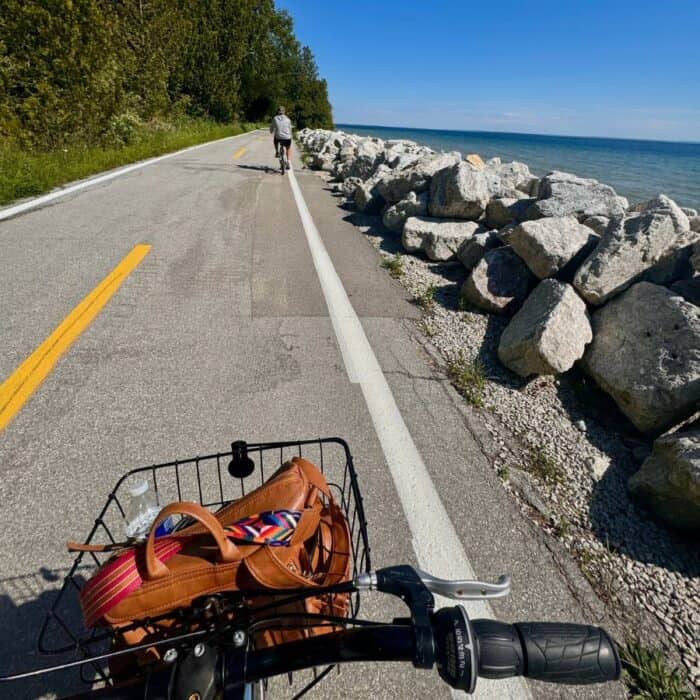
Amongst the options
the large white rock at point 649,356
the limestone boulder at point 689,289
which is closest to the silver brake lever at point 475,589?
the large white rock at point 649,356

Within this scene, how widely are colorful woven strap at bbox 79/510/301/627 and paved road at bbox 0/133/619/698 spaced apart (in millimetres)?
851

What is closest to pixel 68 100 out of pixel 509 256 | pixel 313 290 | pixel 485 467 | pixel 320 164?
pixel 320 164

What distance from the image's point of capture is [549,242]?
4.64 metres

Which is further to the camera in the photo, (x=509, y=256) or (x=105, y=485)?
(x=509, y=256)

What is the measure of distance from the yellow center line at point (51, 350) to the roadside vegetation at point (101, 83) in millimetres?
4781

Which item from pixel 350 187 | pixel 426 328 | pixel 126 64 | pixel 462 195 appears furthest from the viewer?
pixel 126 64

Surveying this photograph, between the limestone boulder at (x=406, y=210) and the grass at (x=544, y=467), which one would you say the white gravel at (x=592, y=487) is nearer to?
the grass at (x=544, y=467)

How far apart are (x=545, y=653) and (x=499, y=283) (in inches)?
178

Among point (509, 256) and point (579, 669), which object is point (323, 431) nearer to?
point (579, 669)

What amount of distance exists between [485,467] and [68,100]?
623 inches

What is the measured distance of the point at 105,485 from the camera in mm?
2434

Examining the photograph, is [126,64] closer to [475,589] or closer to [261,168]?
[261,168]

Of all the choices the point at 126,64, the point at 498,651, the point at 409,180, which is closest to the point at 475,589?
the point at 498,651

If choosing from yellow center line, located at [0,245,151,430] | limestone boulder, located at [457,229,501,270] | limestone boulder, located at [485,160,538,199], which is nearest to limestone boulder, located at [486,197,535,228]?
limestone boulder, located at [485,160,538,199]
